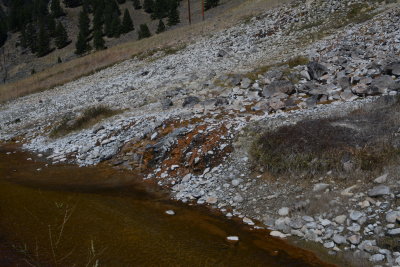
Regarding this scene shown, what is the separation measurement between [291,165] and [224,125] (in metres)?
3.59

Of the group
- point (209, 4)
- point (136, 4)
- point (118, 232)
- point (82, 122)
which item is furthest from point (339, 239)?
point (136, 4)

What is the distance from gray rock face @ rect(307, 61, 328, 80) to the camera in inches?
651

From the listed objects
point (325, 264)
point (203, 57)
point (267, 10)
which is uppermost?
point (267, 10)

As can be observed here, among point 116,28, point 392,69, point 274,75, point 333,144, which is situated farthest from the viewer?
point 116,28

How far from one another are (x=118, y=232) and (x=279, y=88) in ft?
34.3

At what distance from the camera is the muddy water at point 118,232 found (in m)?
6.55

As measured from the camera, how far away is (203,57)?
87.4ft

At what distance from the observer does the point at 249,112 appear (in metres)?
14.1

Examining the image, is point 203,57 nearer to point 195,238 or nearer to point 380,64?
point 380,64

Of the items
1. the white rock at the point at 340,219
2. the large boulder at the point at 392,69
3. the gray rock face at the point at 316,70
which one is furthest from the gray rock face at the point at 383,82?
the white rock at the point at 340,219

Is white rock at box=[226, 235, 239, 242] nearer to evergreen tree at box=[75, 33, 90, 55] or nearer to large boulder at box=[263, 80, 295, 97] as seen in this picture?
large boulder at box=[263, 80, 295, 97]

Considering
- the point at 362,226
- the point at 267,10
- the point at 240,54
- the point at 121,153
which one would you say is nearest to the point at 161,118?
the point at 121,153

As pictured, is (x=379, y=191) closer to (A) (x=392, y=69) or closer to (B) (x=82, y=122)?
(A) (x=392, y=69)

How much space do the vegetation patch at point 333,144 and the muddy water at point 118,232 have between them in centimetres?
244
